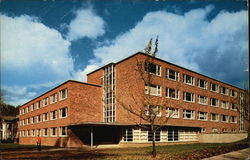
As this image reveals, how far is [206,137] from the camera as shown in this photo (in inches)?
1483

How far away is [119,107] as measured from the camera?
32.5 meters

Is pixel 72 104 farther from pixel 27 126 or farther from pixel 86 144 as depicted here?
pixel 27 126

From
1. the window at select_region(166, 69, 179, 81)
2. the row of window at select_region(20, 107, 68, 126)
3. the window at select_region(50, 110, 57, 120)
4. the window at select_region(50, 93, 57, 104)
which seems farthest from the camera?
the window at select_region(50, 93, 57, 104)

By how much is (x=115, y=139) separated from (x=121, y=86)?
24.5 feet

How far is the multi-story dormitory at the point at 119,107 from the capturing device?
30.5m

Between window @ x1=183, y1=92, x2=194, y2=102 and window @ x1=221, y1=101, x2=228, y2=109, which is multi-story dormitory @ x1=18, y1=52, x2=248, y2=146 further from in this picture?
window @ x1=221, y1=101, x2=228, y2=109

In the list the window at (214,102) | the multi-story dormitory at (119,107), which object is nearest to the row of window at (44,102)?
the multi-story dormitory at (119,107)

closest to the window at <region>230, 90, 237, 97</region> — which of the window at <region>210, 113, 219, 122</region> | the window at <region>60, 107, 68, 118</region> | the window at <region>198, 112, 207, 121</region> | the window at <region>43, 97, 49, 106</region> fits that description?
the window at <region>210, 113, 219, 122</region>

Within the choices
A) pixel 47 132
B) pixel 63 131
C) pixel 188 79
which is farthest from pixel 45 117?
pixel 188 79

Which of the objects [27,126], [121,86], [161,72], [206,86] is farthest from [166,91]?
[27,126]

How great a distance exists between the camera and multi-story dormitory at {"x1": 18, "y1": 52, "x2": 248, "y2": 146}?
30484 millimetres

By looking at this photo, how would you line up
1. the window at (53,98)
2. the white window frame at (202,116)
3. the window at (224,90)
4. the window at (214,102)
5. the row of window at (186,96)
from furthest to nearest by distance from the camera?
the window at (224,90)
the window at (214,102)
the white window frame at (202,116)
the window at (53,98)
the row of window at (186,96)

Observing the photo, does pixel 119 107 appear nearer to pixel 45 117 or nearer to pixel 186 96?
pixel 186 96

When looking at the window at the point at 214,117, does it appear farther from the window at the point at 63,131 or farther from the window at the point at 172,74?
the window at the point at 63,131
